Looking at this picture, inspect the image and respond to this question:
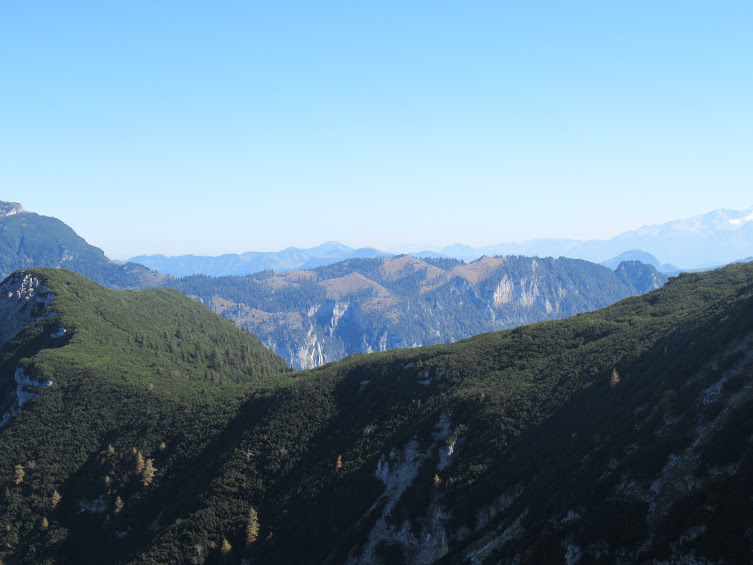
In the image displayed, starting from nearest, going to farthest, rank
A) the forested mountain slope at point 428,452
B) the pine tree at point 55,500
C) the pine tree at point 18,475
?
the forested mountain slope at point 428,452 < the pine tree at point 55,500 < the pine tree at point 18,475

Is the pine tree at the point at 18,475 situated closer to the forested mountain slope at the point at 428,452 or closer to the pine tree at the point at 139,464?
the forested mountain slope at the point at 428,452

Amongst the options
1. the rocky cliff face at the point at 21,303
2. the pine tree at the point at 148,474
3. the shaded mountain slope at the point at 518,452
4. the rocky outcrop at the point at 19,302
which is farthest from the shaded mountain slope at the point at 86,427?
the shaded mountain slope at the point at 518,452

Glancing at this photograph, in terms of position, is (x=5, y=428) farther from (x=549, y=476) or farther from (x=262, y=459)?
(x=549, y=476)

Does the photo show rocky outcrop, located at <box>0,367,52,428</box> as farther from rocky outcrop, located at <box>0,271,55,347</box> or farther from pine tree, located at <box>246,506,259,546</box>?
pine tree, located at <box>246,506,259,546</box>

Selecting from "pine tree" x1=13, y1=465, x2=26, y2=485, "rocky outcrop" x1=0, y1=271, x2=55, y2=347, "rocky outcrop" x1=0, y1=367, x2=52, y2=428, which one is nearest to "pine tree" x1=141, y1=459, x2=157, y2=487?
"pine tree" x1=13, y1=465, x2=26, y2=485

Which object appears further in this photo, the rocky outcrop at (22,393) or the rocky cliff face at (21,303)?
the rocky cliff face at (21,303)

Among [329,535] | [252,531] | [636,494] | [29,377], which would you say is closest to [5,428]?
[29,377]

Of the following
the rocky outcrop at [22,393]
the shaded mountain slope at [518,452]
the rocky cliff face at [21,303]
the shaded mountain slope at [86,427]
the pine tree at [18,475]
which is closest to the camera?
the shaded mountain slope at [518,452]

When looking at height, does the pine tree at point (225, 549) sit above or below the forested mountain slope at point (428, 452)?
below
